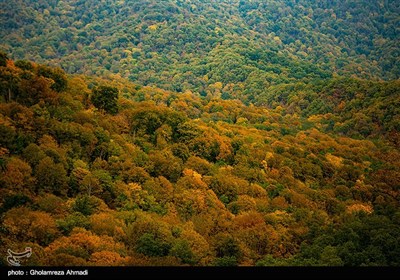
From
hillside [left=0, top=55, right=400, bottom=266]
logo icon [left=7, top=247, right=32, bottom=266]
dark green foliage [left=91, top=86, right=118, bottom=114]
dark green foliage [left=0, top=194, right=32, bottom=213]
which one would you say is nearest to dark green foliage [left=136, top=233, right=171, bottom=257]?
hillside [left=0, top=55, right=400, bottom=266]

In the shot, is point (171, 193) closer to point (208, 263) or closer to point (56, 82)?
point (208, 263)

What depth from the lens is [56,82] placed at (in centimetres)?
6316

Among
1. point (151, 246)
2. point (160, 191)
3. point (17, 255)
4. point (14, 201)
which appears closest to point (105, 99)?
point (160, 191)

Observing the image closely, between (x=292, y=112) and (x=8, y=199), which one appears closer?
(x=8, y=199)

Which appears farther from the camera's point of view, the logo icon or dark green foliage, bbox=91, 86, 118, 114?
dark green foliage, bbox=91, 86, 118, 114

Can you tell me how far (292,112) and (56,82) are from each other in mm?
107512

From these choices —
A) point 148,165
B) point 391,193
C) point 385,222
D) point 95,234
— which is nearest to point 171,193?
point 148,165

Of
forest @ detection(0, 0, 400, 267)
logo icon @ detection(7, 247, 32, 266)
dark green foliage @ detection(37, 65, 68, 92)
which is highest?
logo icon @ detection(7, 247, 32, 266)

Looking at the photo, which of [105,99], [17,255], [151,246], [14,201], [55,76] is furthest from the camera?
[105,99]

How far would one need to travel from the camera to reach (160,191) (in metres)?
57.4

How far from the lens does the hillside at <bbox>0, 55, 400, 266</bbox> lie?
42781mm

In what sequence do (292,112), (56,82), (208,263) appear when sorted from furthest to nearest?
(292,112) < (56,82) < (208,263)

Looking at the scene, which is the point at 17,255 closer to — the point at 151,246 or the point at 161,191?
the point at 151,246

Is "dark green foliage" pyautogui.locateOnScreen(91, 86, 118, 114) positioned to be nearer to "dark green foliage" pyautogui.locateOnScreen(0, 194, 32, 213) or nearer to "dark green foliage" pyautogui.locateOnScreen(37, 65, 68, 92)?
"dark green foliage" pyautogui.locateOnScreen(37, 65, 68, 92)
